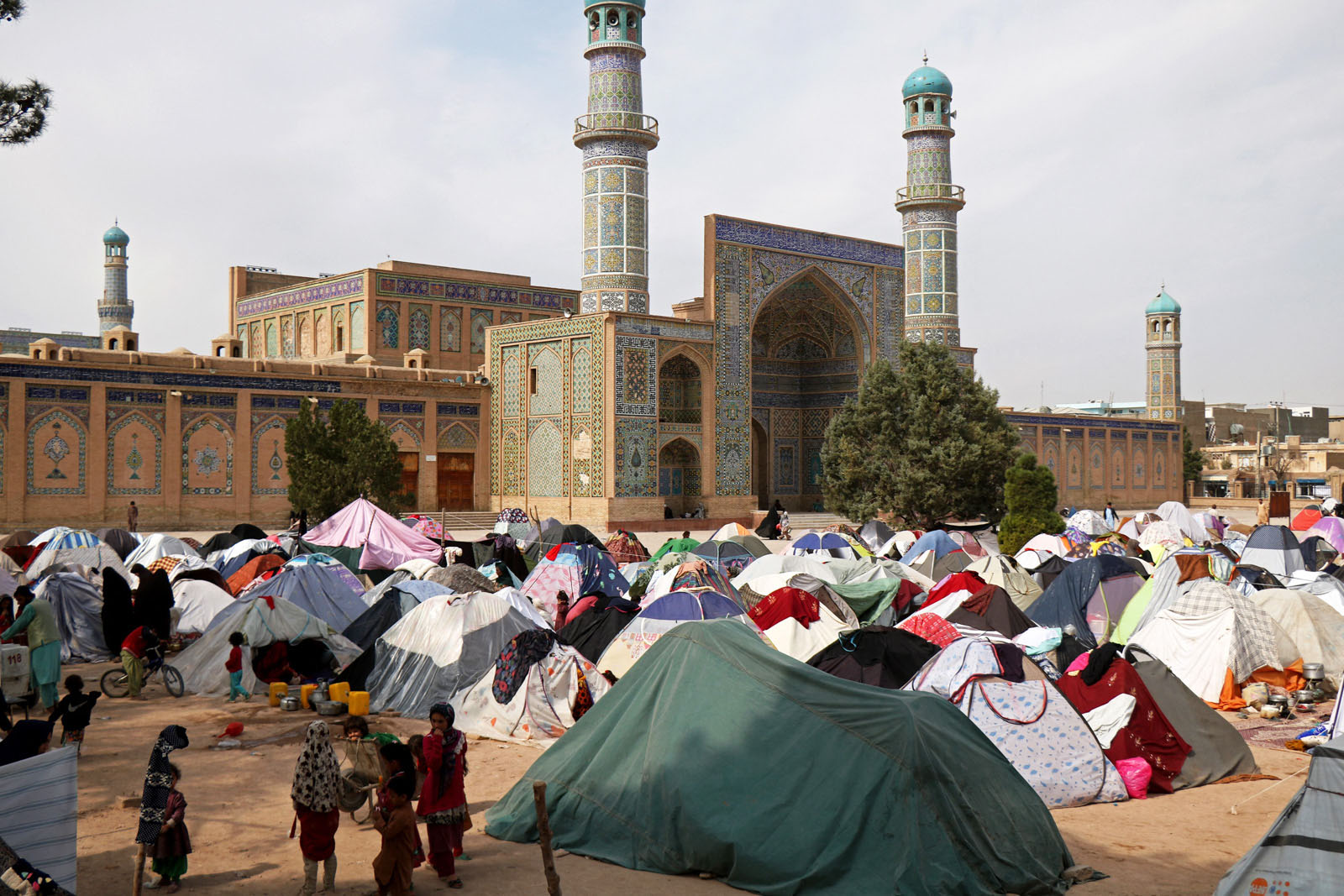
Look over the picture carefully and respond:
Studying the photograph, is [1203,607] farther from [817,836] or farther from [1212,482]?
[1212,482]

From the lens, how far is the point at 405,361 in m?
36.8

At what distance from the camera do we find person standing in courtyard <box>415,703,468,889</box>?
670cm

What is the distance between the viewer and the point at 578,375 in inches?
1268

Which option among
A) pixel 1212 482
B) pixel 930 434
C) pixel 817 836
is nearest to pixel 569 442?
pixel 930 434

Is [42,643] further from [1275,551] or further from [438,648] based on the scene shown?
[1275,551]

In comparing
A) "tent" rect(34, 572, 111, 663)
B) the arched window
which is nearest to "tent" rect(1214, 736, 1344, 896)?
"tent" rect(34, 572, 111, 663)

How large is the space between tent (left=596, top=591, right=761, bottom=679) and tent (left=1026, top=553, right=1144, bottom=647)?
5.13 metres

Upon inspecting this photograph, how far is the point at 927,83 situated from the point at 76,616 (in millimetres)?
32657

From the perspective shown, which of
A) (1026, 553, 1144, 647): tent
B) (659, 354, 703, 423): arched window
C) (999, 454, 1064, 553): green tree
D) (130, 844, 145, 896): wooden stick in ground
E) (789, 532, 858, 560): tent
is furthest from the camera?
(659, 354, 703, 423): arched window

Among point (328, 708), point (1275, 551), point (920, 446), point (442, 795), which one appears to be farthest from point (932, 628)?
point (920, 446)

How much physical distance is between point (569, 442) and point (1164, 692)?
24058 mm

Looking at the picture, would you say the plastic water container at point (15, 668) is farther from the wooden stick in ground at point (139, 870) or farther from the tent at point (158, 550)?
the tent at point (158, 550)

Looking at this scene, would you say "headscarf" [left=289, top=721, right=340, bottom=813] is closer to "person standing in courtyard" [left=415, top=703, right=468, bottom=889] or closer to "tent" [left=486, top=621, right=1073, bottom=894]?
"person standing in courtyard" [left=415, top=703, right=468, bottom=889]

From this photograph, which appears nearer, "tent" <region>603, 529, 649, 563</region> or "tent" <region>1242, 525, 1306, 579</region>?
"tent" <region>1242, 525, 1306, 579</region>
